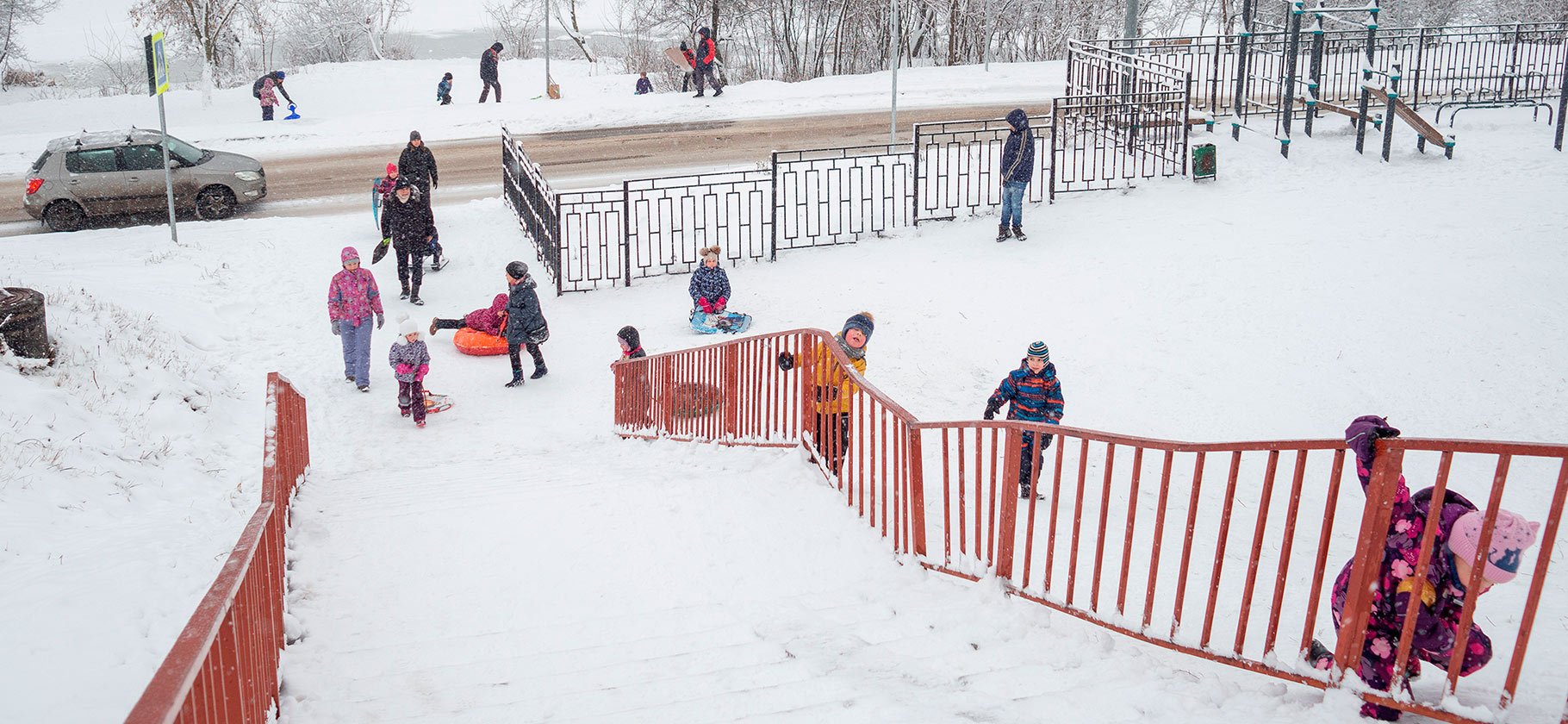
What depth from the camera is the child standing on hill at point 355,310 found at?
10.7m

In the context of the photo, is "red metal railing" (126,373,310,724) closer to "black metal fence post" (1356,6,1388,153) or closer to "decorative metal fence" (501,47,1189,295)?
"decorative metal fence" (501,47,1189,295)

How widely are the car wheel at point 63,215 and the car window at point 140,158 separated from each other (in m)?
0.91

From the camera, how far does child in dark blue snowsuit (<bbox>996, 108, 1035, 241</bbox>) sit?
45.8ft

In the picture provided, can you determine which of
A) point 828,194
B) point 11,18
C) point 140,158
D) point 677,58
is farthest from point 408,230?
point 11,18

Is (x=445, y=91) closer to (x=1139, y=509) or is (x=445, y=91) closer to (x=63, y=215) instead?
(x=63, y=215)

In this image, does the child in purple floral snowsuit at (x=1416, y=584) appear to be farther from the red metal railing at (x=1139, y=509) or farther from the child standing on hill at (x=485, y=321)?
the child standing on hill at (x=485, y=321)

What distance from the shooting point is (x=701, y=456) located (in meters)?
8.05

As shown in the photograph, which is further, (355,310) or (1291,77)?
(1291,77)

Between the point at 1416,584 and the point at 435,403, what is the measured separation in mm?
8934

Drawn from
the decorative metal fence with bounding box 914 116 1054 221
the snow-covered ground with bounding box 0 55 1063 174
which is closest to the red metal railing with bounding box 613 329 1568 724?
the decorative metal fence with bounding box 914 116 1054 221

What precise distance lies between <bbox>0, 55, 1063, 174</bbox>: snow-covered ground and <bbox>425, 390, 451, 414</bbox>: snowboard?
12668 mm

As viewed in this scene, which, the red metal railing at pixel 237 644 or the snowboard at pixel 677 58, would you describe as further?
the snowboard at pixel 677 58

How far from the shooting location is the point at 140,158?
52.8 feet

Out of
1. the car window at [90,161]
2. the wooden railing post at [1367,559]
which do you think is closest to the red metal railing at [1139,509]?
the wooden railing post at [1367,559]
